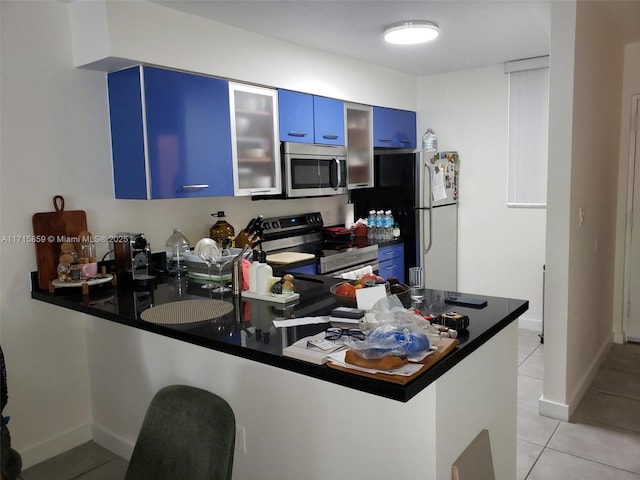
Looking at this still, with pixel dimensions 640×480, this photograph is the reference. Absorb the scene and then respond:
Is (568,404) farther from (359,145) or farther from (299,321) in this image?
(359,145)

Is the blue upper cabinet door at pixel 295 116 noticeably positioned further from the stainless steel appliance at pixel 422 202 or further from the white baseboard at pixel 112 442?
the white baseboard at pixel 112 442

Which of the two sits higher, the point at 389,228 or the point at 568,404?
the point at 389,228

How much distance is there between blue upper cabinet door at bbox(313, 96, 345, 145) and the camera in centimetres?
375

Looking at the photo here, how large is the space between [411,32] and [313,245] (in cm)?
182

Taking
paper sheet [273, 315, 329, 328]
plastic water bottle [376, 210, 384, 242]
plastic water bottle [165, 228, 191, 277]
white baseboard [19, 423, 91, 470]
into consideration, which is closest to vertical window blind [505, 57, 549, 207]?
plastic water bottle [376, 210, 384, 242]

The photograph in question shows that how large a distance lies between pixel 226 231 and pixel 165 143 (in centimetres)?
81

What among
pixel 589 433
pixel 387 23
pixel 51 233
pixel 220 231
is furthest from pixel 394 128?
pixel 51 233

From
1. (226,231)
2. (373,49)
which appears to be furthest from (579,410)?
(373,49)

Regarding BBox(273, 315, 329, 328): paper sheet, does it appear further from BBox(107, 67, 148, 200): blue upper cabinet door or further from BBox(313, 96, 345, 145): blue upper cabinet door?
BBox(313, 96, 345, 145): blue upper cabinet door

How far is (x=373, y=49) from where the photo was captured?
377cm

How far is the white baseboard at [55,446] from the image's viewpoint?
2.62 m

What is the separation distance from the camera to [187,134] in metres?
2.87

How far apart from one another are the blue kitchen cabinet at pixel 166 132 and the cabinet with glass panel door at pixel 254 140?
106 mm

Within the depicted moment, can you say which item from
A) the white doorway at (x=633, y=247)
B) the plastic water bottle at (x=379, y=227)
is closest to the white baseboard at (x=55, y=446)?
the plastic water bottle at (x=379, y=227)
